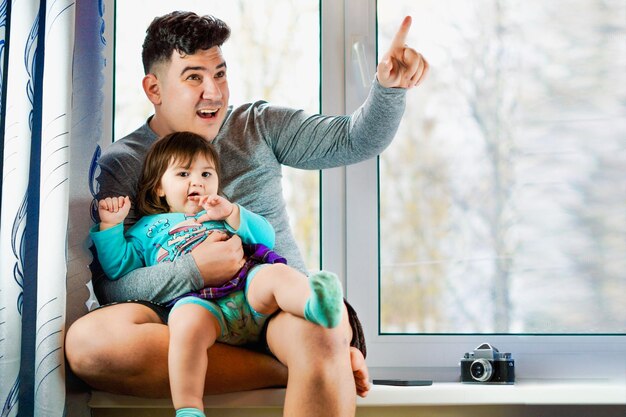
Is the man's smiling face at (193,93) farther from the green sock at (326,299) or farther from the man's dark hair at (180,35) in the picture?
the green sock at (326,299)

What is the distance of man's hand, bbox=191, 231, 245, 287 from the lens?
1.66 metres

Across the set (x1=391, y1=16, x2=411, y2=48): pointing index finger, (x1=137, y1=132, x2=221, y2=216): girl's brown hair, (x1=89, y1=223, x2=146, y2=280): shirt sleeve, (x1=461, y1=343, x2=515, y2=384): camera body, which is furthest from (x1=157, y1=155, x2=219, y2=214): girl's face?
(x1=461, y1=343, x2=515, y2=384): camera body

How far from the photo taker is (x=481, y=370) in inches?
75.0

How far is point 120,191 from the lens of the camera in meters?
1.84

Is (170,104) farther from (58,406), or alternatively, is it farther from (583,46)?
(583,46)

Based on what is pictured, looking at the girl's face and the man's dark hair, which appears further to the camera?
the man's dark hair

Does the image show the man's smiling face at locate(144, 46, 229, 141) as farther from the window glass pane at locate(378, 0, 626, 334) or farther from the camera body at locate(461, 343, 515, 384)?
the camera body at locate(461, 343, 515, 384)

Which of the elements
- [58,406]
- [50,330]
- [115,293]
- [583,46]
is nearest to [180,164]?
[115,293]

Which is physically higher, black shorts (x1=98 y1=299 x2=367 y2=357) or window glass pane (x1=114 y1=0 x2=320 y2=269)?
window glass pane (x1=114 y1=0 x2=320 y2=269)

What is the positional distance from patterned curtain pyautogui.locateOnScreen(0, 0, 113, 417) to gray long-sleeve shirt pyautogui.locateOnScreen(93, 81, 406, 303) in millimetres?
94

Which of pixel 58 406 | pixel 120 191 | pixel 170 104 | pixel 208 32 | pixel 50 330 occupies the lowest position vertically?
pixel 58 406

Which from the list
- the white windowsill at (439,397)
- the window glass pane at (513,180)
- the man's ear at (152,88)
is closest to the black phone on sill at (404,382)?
the white windowsill at (439,397)

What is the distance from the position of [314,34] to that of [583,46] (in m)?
0.64

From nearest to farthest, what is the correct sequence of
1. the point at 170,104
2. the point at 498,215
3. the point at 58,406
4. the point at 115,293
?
1. the point at 58,406
2. the point at 115,293
3. the point at 170,104
4. the point at 498,215
